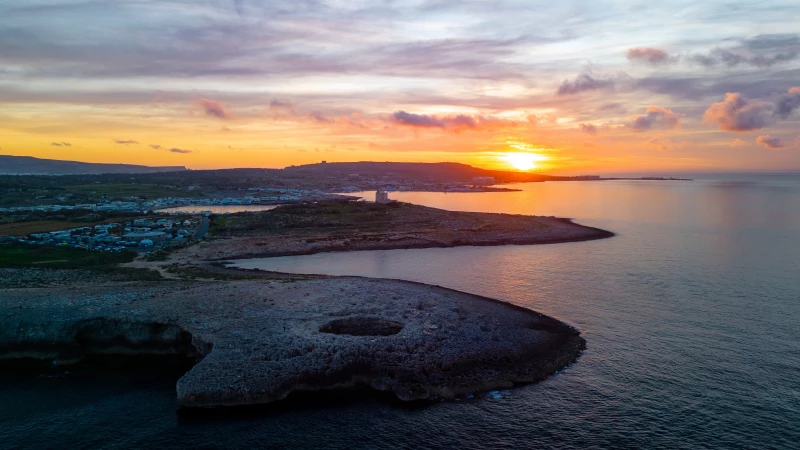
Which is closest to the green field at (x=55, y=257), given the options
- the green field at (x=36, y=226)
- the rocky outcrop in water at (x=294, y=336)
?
the green field at (x=36, y=226)

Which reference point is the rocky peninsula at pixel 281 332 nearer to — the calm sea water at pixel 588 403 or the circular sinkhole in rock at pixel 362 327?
the circular sinkhole in rock at pixel 362 327

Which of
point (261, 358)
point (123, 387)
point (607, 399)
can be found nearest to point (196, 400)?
point (261, 358)

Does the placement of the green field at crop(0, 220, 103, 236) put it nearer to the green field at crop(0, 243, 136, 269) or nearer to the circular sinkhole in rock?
the green field at crop(0, 243, 136, 269)

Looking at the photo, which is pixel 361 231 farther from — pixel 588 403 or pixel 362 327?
pixel 588 403

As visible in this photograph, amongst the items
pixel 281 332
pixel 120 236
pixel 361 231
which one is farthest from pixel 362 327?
pixel 120 236

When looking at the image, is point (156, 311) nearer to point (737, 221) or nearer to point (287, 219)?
point (287, 219)

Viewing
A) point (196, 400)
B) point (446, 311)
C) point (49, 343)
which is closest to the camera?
point (196, 400)
